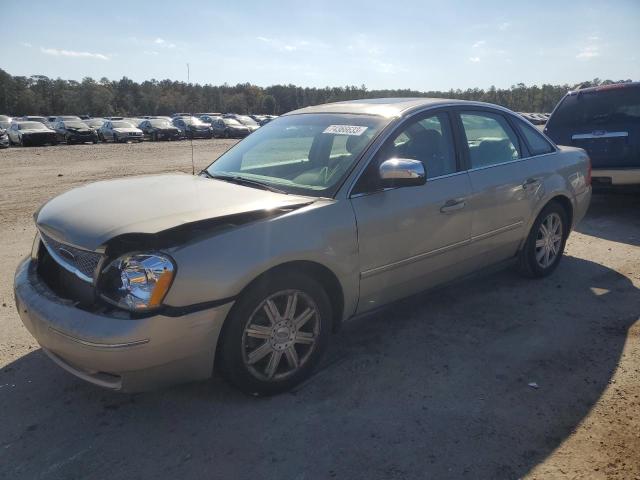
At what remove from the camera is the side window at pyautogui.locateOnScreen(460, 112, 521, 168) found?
408 centimetres

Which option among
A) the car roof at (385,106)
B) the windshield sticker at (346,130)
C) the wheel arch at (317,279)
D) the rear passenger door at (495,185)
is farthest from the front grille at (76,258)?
→ the rear passenger door at (495,185)

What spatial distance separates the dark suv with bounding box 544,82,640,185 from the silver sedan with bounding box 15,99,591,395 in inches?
135

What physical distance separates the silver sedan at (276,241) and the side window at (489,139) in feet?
0.04

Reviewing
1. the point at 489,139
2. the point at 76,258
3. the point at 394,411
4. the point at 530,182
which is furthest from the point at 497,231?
the point at 76,258

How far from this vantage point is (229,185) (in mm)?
3477

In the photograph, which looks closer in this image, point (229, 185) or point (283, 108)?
point (229, 185)

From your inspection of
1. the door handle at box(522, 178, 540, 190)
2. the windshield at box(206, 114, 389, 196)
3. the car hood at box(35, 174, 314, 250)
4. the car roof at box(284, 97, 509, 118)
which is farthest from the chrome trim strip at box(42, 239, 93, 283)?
the door handle at box(522, 178, 540, 190)

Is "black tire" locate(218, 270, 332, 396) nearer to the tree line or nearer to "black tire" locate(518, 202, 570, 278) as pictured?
"black tire" locate(518, 202, 570, 278)

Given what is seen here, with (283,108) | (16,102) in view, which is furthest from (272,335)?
(283,108)

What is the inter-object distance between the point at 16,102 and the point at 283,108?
47443 mm

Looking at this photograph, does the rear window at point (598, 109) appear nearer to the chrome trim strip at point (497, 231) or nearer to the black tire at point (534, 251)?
the black tire at point (534, 251)

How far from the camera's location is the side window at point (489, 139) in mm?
4082

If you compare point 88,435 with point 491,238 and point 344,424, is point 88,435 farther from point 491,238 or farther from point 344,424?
point 491,238

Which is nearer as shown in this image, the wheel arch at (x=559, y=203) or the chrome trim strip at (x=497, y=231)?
the chrome trim strip at (x=497, y=231)
